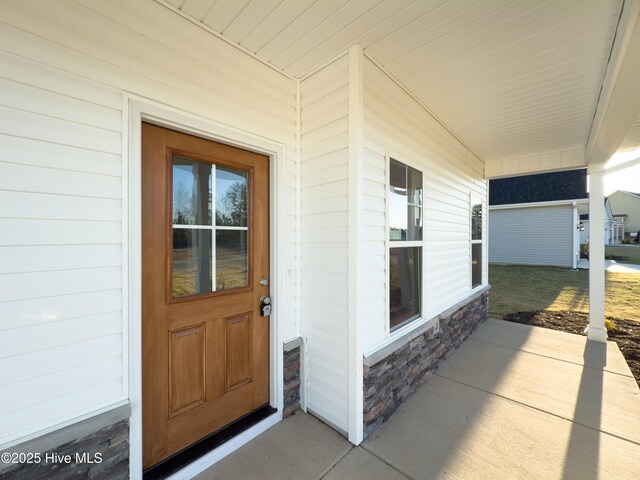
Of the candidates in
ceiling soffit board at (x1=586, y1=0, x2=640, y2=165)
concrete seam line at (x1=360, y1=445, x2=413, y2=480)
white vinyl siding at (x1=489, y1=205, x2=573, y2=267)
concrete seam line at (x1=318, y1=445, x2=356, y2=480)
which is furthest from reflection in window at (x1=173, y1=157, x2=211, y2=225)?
white vinyl siding at (x1=489, y1=205, x2=573, y2=267)

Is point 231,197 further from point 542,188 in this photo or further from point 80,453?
point 542,188

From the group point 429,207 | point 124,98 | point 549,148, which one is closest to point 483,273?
point 549,148

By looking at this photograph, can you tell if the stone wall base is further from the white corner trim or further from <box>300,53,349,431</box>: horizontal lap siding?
the white corner trim

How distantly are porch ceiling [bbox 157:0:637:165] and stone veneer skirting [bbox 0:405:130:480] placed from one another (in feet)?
7.47

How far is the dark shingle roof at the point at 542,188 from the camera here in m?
10.7

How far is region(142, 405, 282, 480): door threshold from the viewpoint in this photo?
1636mm

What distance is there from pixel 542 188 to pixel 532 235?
77.0 inches

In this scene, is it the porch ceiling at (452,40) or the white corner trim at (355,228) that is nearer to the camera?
the porch ceiling at (452,40)

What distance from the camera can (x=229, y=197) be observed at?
1998mm

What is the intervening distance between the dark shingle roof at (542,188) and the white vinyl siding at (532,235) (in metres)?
0.43

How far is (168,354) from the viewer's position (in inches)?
66.4

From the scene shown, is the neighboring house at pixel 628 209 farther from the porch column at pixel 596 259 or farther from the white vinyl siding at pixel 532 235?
the porch column at pixel 596 259

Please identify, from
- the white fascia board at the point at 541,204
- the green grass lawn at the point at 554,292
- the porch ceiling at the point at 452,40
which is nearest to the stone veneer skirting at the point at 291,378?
the porch ceiling at the point at 452,40

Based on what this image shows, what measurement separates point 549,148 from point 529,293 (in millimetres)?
4256
